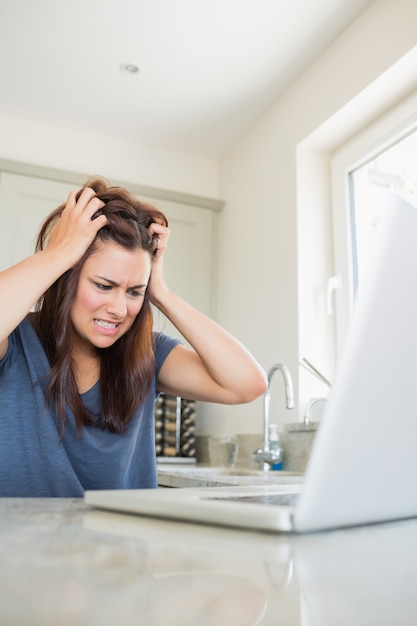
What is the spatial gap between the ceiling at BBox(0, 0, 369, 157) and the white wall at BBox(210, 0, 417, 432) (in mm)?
123

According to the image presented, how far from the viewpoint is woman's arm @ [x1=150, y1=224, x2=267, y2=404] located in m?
1.19

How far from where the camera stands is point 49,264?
3.24 feet

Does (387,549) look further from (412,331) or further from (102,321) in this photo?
(102,321)

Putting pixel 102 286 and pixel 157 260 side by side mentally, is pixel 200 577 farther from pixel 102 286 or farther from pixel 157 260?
pixel 157 260

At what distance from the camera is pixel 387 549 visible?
33 centimetres

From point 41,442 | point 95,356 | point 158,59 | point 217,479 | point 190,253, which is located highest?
point 158,59

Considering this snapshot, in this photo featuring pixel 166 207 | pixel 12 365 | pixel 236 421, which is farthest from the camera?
pixel 166 207

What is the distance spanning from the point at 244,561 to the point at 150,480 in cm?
88

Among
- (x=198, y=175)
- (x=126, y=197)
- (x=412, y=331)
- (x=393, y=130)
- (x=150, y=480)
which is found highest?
(x=198, y=175)

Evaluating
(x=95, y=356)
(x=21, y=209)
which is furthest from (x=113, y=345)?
(x=21, y=209)

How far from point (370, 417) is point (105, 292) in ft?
2.62

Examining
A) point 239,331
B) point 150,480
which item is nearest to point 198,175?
point 239,331

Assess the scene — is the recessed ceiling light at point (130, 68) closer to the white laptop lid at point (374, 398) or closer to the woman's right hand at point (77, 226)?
the woman's right hand at point (77, 226)

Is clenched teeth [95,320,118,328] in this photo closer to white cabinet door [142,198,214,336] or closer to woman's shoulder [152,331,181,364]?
woman's shoulder [152,331,181,364]
